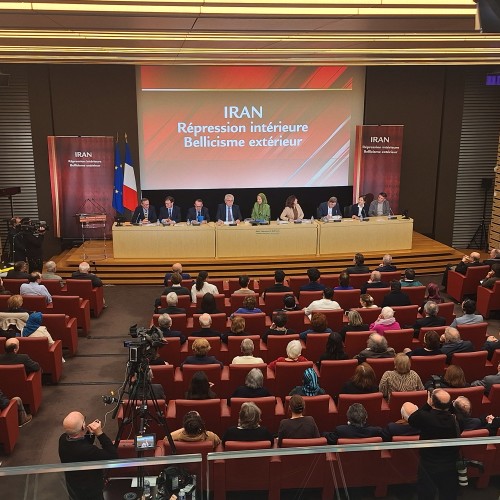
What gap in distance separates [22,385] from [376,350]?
3665 millimetres

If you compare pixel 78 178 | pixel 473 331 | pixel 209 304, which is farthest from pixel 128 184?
pixel 473 331

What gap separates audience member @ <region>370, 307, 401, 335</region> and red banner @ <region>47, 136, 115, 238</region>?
7480mm

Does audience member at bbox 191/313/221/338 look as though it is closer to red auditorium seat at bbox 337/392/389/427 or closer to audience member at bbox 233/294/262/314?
audience member at bbox 233/294/262/314

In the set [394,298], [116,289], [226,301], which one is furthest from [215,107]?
[394,298]

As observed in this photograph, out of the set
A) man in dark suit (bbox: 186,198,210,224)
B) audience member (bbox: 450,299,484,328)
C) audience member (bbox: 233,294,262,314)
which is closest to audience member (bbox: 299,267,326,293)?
audience member (bbox: 233,294,262,314)

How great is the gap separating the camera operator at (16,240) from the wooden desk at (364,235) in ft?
18.9

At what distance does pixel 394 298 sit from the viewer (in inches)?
301

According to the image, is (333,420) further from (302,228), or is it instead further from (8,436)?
(302,228)

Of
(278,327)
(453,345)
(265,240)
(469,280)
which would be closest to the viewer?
(453,345)

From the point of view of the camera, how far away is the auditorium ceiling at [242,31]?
5.01 m

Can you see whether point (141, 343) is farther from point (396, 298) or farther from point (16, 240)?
point (16, 240)

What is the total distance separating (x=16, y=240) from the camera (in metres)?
11.0

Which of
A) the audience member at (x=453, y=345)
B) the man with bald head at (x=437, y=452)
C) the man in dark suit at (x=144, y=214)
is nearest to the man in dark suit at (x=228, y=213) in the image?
the man in dark suit at (x=144, y=214)

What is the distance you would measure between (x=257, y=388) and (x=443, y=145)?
10276mm
